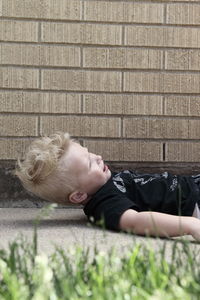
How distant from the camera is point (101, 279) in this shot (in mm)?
1947

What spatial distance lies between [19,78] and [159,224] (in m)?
1.59

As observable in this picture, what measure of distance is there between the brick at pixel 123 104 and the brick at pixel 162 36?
13.3 inches

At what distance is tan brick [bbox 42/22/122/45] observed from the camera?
4.54 meters

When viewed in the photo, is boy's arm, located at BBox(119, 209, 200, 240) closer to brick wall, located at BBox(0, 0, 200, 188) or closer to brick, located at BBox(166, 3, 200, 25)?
brick wall, located at BBox(0, 0, 200, 188)

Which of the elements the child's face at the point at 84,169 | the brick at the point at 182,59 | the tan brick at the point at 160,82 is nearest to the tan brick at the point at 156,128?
the tan brick at the point at 160,82

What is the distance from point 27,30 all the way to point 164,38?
85 centimetres

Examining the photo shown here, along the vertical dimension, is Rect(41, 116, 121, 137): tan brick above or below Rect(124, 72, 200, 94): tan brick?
below

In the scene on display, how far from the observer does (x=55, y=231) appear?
344cm

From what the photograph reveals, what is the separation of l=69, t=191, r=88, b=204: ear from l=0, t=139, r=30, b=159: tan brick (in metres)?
0.81

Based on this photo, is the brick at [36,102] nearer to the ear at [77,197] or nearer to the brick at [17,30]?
the brick at [17,30]

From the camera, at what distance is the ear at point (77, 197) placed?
3.79 metres

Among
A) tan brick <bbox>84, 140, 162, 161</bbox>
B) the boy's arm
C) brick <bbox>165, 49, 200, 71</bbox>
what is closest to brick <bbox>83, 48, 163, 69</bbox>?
brick <bbox>165, 49, 200, 71</bbox>

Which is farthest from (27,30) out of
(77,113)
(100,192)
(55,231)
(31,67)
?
(55,231)

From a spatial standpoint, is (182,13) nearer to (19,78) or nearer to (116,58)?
(116,58)
